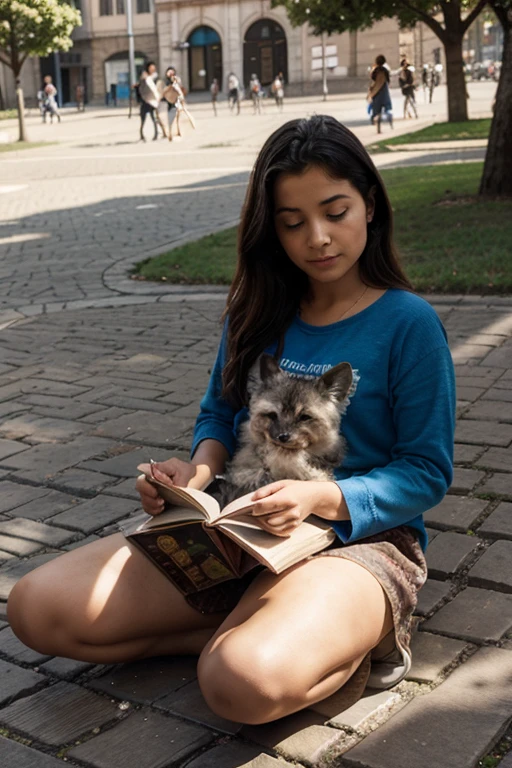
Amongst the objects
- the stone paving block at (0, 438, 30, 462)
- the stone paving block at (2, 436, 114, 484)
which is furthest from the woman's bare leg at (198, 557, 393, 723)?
the stone paving block at (0, 438, 30, 462)

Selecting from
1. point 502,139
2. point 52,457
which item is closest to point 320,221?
point 52,457

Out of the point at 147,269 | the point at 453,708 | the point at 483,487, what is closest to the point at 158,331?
the point at 147,269

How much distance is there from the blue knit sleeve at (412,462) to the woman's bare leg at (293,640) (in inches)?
6.2

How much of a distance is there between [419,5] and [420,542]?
22.3m

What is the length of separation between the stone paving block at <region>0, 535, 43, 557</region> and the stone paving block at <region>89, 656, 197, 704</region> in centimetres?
99

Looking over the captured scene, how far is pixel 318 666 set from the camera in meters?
2.35

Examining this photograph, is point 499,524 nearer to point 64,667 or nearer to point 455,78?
point 64,667

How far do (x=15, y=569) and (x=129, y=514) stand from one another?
0.59 meters

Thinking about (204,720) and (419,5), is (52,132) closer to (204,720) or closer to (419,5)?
(419,5)

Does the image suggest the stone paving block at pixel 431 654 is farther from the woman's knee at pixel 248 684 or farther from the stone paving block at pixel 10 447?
the stone paving block at pixel 10 447

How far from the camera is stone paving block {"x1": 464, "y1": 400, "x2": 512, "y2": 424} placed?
4941 millimetres

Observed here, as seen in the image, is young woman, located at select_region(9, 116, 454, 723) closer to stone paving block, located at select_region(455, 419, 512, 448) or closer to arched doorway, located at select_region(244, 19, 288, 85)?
stone paving block, located at select_region(455, 419, 512, 448)

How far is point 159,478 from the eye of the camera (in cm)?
271

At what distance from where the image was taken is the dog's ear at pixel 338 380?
2.64 m
